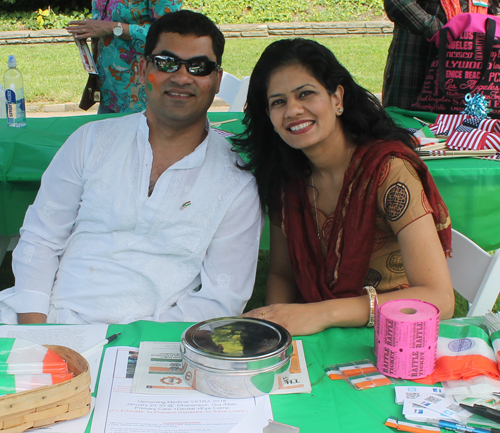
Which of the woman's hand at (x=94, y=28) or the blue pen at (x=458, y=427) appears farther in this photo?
the woman's hand at (x=94, y=28)

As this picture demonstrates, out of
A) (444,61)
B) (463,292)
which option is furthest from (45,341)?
(444,61)

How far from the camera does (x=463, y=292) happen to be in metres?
1.98

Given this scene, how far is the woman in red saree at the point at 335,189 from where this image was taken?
5.46 feet

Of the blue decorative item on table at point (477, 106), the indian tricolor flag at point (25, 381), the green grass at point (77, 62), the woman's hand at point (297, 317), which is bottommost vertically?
the green grass at point (77, 62)

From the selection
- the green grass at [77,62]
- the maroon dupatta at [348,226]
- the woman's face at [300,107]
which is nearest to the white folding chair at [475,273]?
the maroon dupatta at [348,226]

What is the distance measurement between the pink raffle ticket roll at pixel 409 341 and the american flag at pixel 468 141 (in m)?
1.63

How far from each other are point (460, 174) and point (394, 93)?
1496 millimetres

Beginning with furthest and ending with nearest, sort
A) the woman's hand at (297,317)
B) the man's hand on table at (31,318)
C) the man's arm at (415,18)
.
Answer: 1. the man's arm at (415,18)
2. the man's hand on table at (31,318)
3. the woman's hand at (297,317)

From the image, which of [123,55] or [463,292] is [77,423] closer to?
[463,292]

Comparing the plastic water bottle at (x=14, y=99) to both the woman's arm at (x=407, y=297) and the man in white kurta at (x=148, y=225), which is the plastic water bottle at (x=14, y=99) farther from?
the woman's arm at (x=407, y=297)

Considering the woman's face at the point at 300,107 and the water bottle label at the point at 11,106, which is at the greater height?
the woman's face at the point at 300,107

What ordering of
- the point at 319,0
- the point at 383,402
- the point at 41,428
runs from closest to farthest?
the point at 41,428
the point at 383,402
the point at 319,0

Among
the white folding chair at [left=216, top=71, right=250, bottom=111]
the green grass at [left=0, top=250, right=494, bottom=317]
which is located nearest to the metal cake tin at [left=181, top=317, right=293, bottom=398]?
the green grass at [left=0, top=250, right=494, bottom=317]

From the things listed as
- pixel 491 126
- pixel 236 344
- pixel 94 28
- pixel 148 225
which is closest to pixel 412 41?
pixel 491 126
